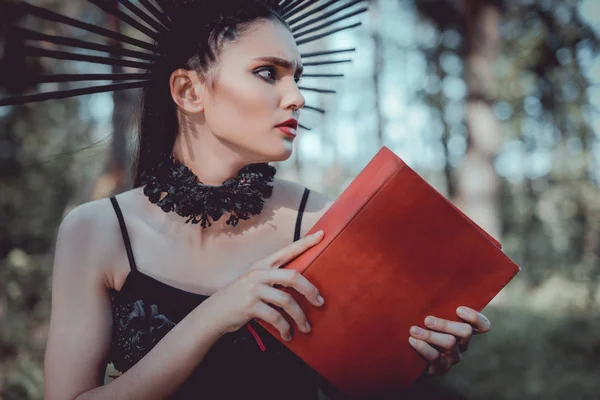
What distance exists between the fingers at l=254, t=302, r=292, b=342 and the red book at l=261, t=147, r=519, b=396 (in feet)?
0.13

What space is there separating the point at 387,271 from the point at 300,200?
573 millimetres

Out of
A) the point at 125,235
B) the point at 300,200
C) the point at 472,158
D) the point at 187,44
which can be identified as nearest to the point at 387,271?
the point at 300,200

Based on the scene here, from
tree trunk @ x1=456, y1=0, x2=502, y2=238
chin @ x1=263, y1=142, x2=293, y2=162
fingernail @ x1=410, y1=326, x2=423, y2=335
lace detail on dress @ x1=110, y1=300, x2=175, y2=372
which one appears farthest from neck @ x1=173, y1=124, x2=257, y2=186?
tree trunk @ x1=456, y1=0, x2=502, y2=238

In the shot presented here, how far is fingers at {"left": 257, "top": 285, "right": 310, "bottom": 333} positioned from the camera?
1032 millimetres

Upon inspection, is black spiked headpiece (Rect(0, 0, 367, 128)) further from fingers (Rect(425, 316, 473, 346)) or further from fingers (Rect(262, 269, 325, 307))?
fingers (Rect(425, 316, 473, 346))

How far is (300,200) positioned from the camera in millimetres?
1604

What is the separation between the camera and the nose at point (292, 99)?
1.30 m

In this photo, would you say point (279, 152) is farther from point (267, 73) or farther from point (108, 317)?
point (108, 317)

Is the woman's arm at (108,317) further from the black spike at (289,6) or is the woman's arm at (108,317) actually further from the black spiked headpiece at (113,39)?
the black spike at (289,6)

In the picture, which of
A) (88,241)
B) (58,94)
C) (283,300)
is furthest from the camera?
(88,241)

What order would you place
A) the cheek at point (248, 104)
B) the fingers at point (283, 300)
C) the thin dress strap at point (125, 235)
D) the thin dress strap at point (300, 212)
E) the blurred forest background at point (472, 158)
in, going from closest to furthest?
the fingers at point (283, 300) < the cheek at point (248, 104) < the thin dress strap at point (125, 235) < the thin dress strap at point (300, 212) < the blurred forest background at point (472, 158)

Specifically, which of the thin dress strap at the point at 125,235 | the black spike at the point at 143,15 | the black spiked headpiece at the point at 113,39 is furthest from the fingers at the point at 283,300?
the black spike at the point at 143,15

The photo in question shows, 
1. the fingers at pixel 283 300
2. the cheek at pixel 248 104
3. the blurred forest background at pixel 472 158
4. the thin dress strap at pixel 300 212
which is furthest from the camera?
the blurred forest background at pixel 472 158

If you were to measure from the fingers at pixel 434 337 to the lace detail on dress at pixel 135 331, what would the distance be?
2.26ft
